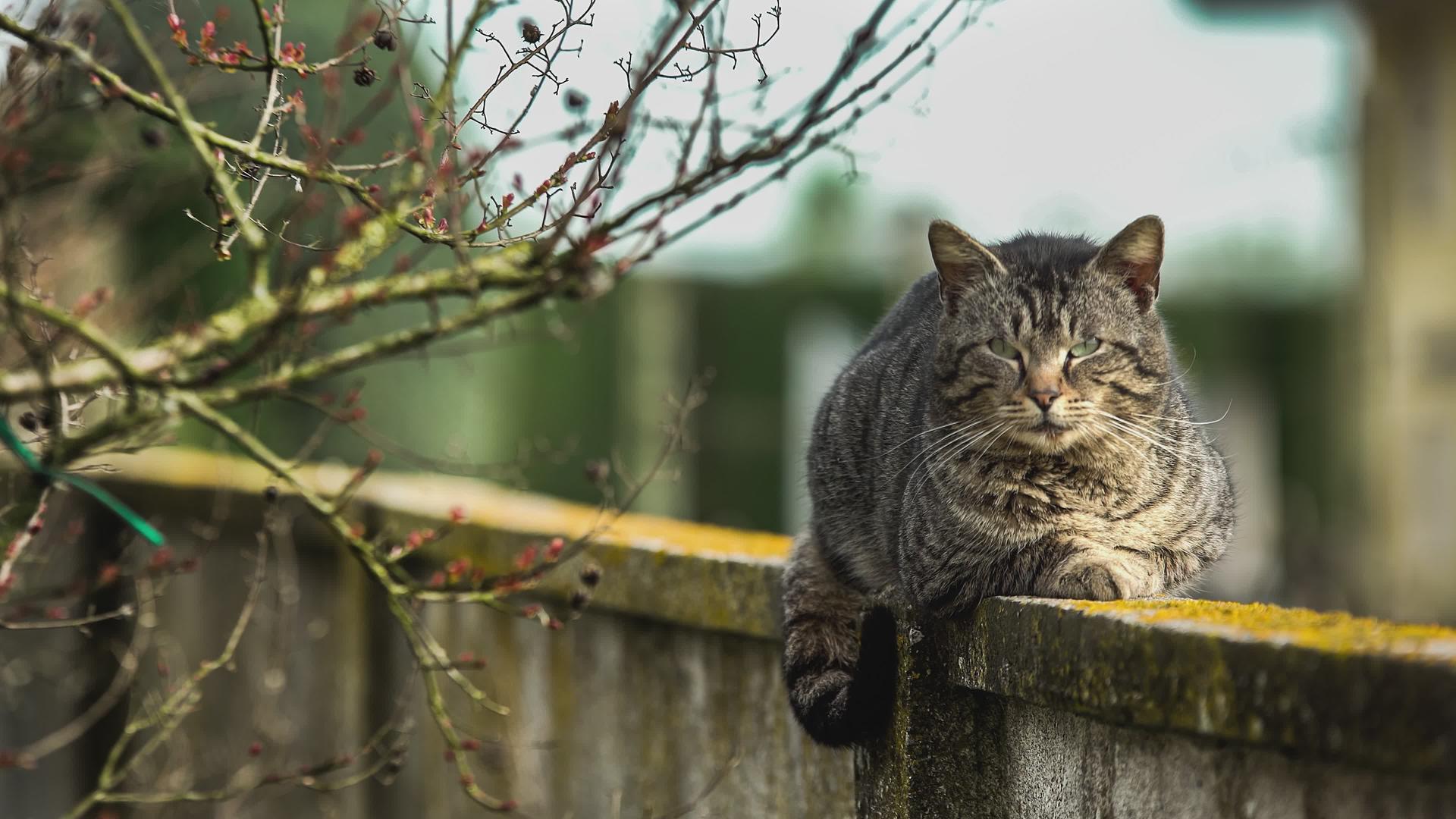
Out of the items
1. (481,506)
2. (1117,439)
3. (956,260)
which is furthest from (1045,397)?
(481,506)

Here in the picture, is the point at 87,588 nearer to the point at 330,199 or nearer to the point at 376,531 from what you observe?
the point at 330,199

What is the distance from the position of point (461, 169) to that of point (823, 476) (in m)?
1.51

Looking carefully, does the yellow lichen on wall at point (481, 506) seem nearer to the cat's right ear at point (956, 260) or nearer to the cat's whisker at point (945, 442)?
the cat's whisker at point (945, 442)

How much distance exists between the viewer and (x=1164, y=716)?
6.02 feet

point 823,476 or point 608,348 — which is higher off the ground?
point 608,348

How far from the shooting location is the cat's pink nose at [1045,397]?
2.68m

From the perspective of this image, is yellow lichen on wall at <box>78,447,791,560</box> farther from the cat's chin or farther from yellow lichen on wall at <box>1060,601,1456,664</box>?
yellow lichen on wall at <box>1060,601,1456,664</box>

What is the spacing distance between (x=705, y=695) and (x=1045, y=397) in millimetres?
1231

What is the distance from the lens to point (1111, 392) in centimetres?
279

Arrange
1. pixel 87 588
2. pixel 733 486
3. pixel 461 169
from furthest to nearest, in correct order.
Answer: pixel 733 486 → pixel 87 588 → pixel 461 169

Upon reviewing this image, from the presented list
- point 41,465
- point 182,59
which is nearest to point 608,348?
point 182,59

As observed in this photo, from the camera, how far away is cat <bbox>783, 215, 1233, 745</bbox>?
2.63m

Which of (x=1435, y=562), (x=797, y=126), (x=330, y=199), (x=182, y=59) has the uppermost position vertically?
(x=182, y=59)

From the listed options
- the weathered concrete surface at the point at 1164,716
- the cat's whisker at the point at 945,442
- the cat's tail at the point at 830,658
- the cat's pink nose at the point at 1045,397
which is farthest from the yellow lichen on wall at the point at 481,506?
the cat's pink nose at the point at 1045,397
